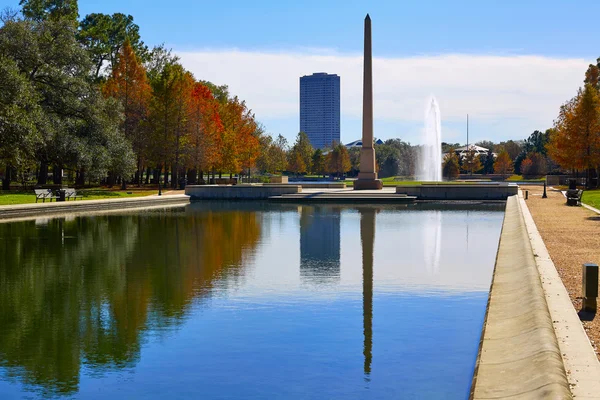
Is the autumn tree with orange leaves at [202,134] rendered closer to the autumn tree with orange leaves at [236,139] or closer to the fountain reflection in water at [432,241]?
the autumn tree with orange leaves at [236,139]

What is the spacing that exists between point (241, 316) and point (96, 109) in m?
44.0

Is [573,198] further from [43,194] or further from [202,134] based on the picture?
[202,134]

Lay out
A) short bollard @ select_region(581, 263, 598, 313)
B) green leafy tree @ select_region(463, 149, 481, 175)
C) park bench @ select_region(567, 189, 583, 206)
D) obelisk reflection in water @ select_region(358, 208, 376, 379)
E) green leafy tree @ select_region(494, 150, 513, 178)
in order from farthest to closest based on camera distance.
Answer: green leafy tree @ select_region(494, 150, 513, 178) < green leafy tree @ select_region(463, 149, 481, 175) < park bench @ select_region(567, 189, 583, 206) < short bollard @ select_region(581, 263, 598, 313) < obelisk reflection in water @ select_region(358, 208, 376, 379)

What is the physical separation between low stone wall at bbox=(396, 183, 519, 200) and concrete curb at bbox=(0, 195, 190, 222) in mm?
16670

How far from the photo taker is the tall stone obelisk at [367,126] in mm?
56656

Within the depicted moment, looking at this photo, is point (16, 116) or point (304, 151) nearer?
point (16, 116)

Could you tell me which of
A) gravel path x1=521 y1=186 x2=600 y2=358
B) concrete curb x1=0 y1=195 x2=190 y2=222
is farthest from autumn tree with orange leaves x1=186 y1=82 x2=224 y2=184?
gravel path x1=521 y1=186 x2=600 y2=358

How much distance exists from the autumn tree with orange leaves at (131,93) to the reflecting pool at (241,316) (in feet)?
138

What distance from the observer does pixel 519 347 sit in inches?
336

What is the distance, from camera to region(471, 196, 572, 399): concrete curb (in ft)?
22.6

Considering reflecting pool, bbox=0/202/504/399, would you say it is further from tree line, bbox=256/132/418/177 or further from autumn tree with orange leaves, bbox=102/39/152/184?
tree line, bbox=256/132/418/177

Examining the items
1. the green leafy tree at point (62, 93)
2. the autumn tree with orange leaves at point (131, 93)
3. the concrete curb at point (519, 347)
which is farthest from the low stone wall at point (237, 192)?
the concrete curb at point (519, 347)

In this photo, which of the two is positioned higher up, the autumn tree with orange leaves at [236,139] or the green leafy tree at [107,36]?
the green leafy tree at [107,36]

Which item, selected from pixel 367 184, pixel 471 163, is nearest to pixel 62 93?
pixel 367 184
